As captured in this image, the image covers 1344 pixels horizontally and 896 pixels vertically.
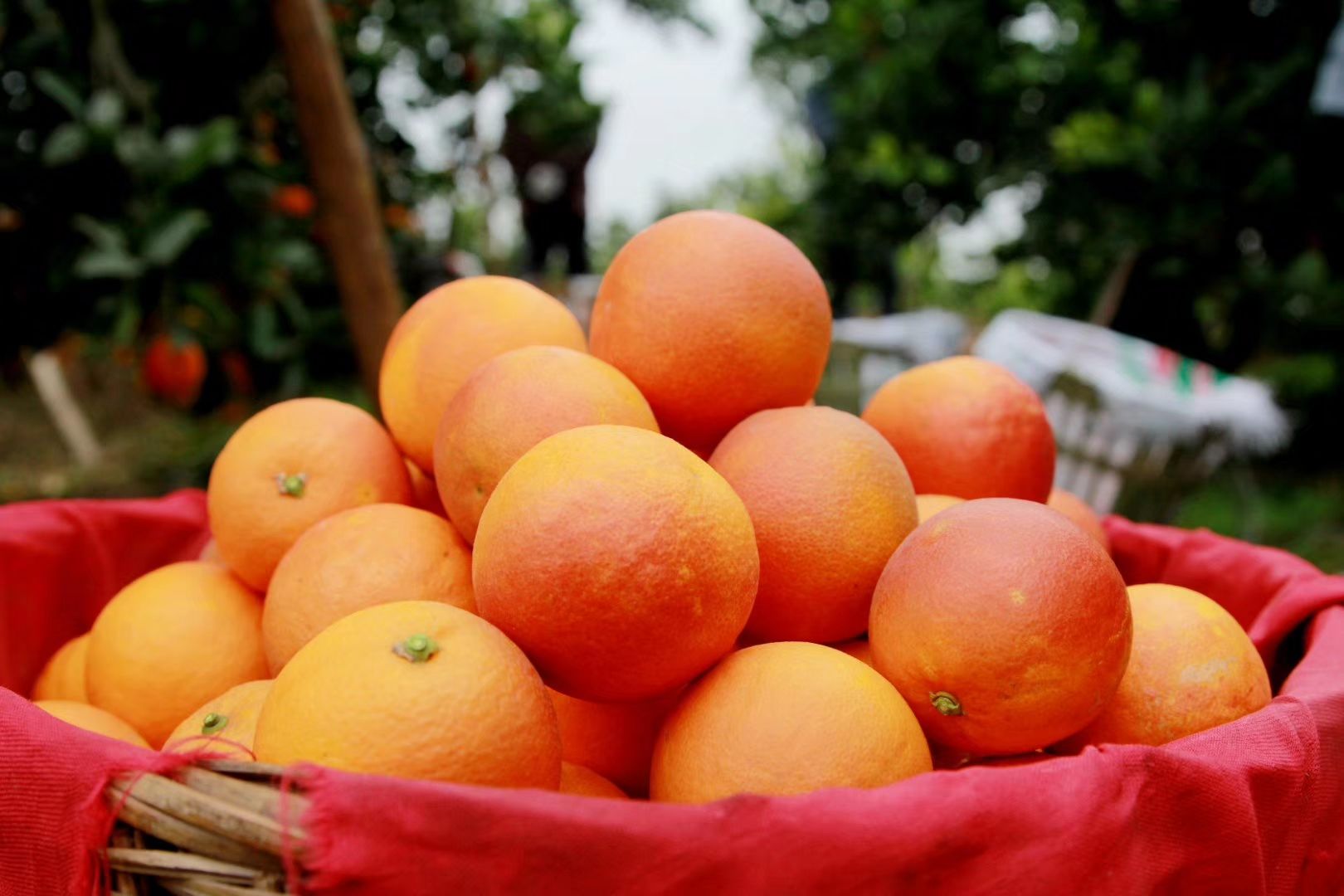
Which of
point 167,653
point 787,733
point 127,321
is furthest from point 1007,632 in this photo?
point 127,321

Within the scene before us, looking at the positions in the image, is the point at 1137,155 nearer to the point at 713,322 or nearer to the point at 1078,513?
the point at 1078,513

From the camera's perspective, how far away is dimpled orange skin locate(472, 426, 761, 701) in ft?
2.52

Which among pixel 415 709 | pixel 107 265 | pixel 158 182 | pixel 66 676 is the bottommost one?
pixel 66 676

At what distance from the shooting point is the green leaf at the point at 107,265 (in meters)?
1.92

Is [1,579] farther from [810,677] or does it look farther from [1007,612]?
[1007,612]

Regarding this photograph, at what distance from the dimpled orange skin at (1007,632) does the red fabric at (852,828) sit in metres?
0.08

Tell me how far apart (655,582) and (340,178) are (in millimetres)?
2008

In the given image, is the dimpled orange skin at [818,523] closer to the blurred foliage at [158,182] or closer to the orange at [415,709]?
the orange at [415,709]

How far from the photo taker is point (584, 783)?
83 cm

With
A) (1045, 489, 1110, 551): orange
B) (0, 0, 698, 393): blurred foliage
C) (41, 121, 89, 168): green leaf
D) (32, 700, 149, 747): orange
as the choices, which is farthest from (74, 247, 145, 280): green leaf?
(1045, 489, 1110, 551): orange

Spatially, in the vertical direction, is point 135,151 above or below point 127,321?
above

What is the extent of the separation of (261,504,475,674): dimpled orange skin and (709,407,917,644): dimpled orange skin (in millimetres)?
296

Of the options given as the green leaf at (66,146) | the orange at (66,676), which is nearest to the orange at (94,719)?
the orange at (66,676)

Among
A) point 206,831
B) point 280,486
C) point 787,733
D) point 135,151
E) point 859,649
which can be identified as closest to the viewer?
point 206,831
